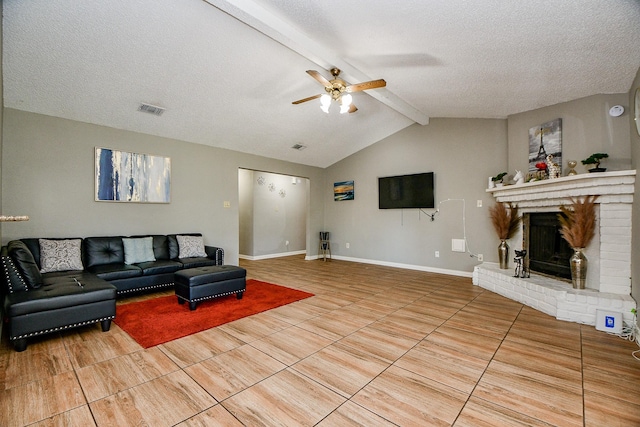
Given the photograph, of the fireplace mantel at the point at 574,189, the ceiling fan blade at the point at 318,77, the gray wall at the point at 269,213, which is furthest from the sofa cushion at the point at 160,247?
the fireplace mantel at the point at 574,189

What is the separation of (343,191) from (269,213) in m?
2.11

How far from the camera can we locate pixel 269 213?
778cm

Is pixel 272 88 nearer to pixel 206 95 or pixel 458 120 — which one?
pixel 206 95

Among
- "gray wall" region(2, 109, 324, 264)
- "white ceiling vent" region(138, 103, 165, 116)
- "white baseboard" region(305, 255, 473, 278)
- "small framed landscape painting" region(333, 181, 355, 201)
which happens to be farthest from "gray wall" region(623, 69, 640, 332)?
"gray wall" region(2, 109, 324, 264)

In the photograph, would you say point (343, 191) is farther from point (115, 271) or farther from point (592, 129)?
point (115, 271)

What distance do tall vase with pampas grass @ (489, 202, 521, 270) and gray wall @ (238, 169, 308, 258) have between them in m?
4.54

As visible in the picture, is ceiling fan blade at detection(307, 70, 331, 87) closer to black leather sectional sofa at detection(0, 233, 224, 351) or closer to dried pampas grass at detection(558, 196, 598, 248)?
black leather sectional sofa at detection(0, 233, 224, 351)

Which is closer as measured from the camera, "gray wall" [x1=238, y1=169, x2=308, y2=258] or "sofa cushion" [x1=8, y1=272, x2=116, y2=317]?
"sofa cushion" [x1=8, y1=272, x2=116, y2=317]

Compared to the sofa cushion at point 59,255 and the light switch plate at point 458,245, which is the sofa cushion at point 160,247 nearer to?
the sofa cushion at point 59,255

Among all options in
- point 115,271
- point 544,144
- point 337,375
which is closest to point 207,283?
point 115,271

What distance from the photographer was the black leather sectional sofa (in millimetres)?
2398

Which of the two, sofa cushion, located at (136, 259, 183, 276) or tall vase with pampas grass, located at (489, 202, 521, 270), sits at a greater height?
tall vase with pampas grass, located at (489, 202, 521, 270)

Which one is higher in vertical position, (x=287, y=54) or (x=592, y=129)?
(x=287, y=54)

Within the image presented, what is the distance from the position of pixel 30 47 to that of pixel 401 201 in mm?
5947
